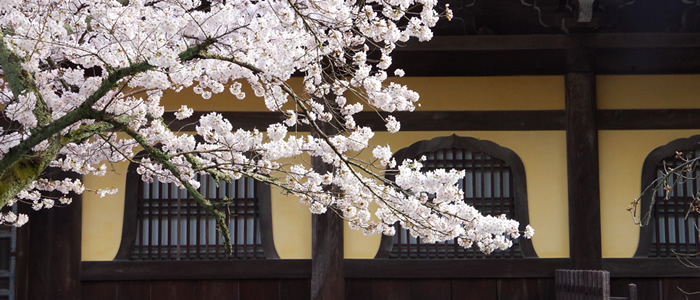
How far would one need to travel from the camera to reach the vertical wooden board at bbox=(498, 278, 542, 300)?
7.72 meters

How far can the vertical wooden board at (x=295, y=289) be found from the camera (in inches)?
303

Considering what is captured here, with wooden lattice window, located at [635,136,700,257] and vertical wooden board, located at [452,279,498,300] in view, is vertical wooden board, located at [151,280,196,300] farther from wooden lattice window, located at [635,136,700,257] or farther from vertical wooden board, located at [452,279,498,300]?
wooden lattice window, located at [635,136,700,257]

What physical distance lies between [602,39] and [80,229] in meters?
4.87

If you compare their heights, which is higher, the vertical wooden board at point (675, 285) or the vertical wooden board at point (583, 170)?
the vertical wooden board at point (583, 170)

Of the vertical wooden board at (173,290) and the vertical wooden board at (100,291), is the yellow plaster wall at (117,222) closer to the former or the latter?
the vertical wooden board at (100,291)

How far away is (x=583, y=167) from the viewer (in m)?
7.65

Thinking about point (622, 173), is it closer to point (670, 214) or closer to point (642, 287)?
point (670, 214)

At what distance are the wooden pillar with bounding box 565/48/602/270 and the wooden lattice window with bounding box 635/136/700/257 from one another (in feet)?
1.55

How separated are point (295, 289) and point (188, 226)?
3.65 feet

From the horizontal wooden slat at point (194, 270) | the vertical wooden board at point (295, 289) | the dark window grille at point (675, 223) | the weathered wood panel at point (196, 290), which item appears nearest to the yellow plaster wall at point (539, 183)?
the vertical wooden board at point (295, 289)

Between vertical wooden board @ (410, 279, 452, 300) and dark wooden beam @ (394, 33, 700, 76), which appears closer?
dark wooden beam @ (394, 33, 700, 76)

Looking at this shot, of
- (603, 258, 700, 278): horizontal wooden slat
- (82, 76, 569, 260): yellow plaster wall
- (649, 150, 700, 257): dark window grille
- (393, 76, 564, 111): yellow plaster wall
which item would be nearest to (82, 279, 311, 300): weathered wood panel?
(82, 76, 569, 260): yellow plaster wall

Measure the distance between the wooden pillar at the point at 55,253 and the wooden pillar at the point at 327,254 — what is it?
2.11 meters

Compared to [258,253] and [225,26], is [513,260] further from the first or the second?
[225,26]
